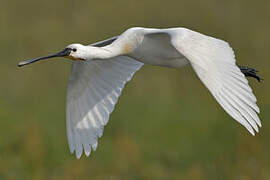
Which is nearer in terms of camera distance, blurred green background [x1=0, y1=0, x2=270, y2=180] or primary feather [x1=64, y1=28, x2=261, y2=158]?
primary feather [x1=64, y1=28, x2=261, y2=158]

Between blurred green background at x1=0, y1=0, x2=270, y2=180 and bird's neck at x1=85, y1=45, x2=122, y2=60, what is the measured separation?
2236 millimetres

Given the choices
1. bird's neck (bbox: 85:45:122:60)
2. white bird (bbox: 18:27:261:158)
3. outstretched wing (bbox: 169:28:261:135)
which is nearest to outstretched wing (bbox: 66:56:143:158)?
white bird (bbox: 18:27:261:158)

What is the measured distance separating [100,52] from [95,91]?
4.09 feet

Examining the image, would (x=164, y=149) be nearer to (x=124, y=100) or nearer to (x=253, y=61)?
(x=124, y=100)

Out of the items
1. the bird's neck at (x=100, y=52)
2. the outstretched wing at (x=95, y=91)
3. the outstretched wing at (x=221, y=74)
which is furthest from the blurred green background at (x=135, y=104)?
the outstretched wing at (x=221, y=74)

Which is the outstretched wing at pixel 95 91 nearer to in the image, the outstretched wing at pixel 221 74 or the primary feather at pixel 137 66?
the primary feather at pixel 137 66

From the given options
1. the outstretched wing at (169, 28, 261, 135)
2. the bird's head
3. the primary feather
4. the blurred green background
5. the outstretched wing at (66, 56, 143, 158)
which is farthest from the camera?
the blurred green background

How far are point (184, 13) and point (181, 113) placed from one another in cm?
178

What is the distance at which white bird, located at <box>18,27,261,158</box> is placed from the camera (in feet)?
32.1

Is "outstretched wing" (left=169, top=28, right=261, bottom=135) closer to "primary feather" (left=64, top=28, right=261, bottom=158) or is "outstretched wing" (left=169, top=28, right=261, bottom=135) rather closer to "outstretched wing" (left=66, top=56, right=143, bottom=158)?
"primary feather" (left=64, top=28, right=261, bottom=158)

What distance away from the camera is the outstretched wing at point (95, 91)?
40.2ft

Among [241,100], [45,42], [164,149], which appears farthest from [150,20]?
[241,100]

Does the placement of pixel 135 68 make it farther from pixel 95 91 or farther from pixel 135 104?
pixel 135 104

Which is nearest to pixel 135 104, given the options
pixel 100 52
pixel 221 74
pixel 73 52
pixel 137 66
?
pixel 137 66
